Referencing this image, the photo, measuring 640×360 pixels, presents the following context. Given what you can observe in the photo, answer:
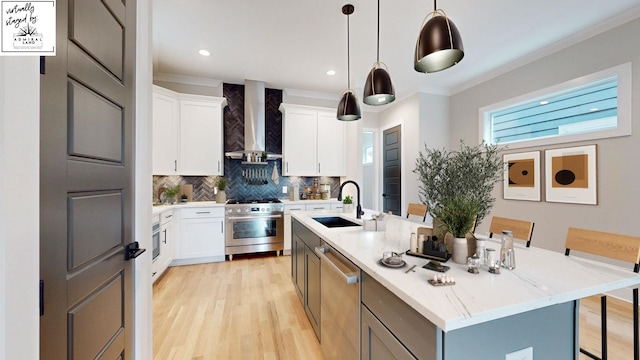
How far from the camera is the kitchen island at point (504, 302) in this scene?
73 centimetres

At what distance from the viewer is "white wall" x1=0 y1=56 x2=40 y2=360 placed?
1.80ft

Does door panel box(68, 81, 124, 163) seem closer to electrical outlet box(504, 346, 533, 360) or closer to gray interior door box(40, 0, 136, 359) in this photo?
gray interior door box(40, 0, 136, 359)

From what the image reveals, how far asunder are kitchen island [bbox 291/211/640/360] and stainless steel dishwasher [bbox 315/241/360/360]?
147 millimetres

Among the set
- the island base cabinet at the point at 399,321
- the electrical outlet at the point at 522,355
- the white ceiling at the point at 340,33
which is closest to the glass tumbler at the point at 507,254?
the electrical outlet at the point at 522,355

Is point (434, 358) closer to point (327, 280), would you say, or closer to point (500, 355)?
point (500, 355)

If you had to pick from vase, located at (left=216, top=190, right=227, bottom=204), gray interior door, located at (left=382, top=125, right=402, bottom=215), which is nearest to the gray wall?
gray interior door, located at (left=382, top=125, right=402, bottom=215)

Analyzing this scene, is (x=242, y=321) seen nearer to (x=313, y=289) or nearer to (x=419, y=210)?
(x=313, y=289)

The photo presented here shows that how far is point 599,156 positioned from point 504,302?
3.22m

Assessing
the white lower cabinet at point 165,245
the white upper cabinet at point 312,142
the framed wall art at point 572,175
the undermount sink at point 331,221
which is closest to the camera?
the undermount sink at point 331,221

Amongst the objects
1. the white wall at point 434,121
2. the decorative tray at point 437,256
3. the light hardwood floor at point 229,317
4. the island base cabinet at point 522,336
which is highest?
the white wall at point 434,121

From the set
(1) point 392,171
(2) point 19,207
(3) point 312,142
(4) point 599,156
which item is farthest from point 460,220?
(1) point 392,171

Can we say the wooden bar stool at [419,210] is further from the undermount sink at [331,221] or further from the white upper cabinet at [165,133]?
the white upper cabinet at [165,133]

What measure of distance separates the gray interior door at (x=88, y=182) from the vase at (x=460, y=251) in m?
1.52

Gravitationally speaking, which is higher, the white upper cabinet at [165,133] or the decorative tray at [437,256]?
the white upper cabinet at [165,133]
